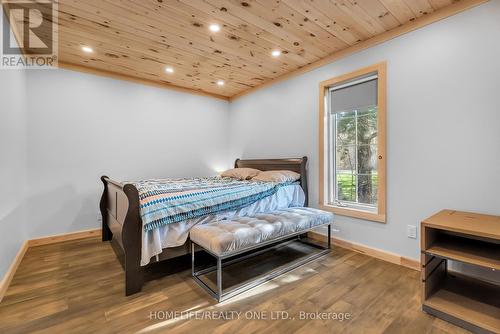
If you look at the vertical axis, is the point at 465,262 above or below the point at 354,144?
below

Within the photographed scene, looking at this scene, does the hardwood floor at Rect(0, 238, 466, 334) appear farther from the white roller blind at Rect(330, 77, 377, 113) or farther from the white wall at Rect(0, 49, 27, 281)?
the white roller blind at Rect(330, 77, 377, 113)

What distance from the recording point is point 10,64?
2.26m

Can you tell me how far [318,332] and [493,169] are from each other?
189 centimetres

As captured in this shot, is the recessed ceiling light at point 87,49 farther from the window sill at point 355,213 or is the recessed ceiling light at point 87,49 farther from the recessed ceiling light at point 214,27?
the window sill at point 355,213

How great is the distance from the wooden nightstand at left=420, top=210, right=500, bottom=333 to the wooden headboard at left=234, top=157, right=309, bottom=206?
1.60 m

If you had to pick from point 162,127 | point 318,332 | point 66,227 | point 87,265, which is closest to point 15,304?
point 87,265

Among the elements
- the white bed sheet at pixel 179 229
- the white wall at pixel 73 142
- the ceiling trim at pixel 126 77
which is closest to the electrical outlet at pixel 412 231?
the white bed sheet at pixel 179 229

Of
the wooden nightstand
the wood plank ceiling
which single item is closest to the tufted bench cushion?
the wooden nightstand

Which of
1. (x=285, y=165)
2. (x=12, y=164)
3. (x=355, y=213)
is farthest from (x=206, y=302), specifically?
(x=12, y=164)

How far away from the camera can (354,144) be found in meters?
2.91

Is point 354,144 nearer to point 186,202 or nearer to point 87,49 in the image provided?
point 186,202

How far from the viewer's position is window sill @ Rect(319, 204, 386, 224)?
8.27 feet

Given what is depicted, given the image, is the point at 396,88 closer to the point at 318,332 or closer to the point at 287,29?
the point at 287,29

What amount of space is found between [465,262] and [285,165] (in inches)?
90.0
